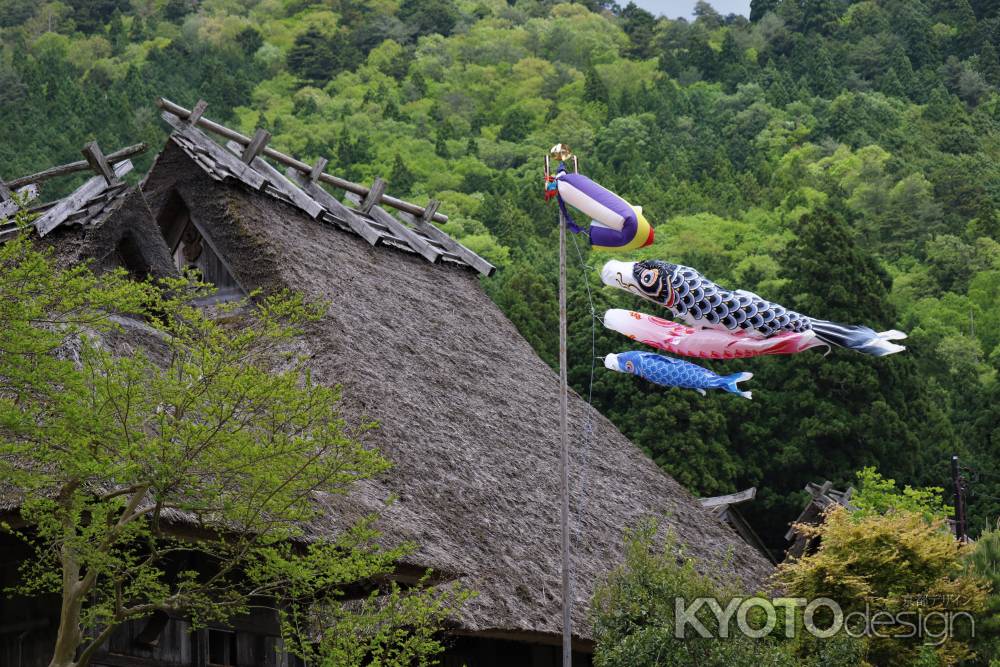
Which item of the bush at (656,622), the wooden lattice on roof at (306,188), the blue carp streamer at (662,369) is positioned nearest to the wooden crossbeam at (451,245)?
the wooden lattice on roof at (306,188)

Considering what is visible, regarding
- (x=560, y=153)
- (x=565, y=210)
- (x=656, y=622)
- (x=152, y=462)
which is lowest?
(x=656, y=622)

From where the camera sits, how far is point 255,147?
2031 centimetres

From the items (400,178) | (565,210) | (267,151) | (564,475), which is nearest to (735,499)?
(267,151)

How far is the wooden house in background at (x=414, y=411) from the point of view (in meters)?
13.9

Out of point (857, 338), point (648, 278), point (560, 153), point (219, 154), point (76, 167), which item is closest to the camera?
point (560, 153)

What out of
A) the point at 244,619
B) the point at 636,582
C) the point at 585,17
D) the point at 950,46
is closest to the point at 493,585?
the point at 636,582

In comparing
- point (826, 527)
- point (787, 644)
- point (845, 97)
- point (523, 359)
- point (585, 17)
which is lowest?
point (787, 644)

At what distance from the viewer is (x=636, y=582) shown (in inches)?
573

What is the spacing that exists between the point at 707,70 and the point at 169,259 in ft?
317

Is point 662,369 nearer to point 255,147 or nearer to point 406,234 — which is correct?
point 255,147

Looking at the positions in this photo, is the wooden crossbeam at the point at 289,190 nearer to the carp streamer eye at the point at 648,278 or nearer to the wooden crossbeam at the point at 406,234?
the wooden crossbeam at the point at 406,234

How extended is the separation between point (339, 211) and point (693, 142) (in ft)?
229

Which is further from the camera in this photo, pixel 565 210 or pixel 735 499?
pixel 735 499

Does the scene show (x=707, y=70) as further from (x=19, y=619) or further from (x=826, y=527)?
(x=19, y=619)
